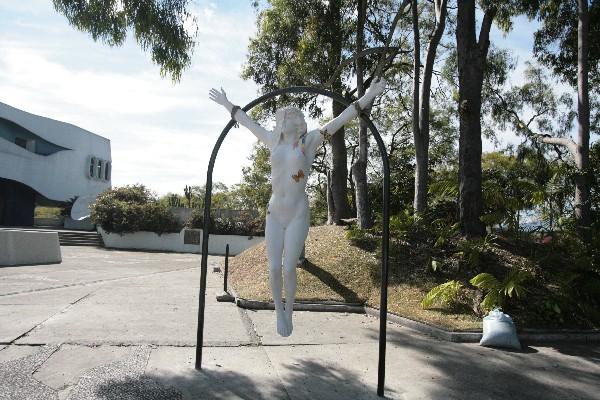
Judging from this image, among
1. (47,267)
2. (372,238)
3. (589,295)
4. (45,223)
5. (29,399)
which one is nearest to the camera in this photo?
(29,399)

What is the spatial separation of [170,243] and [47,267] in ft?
38.5

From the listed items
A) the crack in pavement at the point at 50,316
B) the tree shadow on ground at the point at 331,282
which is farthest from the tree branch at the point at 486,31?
the crack in pavement at the point at 50,316

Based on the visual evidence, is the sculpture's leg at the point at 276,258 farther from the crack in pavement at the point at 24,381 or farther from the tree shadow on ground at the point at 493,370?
the crack in pavement at the point at 24,381

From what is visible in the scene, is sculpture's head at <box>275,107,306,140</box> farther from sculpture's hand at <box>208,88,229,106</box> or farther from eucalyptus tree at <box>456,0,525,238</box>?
eucalyptus tree at <box>456,0,525,238</box>

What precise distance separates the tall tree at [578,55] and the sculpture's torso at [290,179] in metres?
8.11

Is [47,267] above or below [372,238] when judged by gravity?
below

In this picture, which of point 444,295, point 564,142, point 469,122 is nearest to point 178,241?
point 469,122

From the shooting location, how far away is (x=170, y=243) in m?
24.9

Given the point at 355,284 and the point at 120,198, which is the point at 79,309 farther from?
the point at 120,198

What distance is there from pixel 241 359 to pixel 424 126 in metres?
8.54

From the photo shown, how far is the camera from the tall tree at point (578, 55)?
34.3 ft

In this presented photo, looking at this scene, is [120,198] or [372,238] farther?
[120,198]

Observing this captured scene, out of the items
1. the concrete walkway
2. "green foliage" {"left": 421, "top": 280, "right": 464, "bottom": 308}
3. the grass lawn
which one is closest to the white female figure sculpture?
the concrete walkway

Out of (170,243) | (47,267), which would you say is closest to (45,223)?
(170,243)
